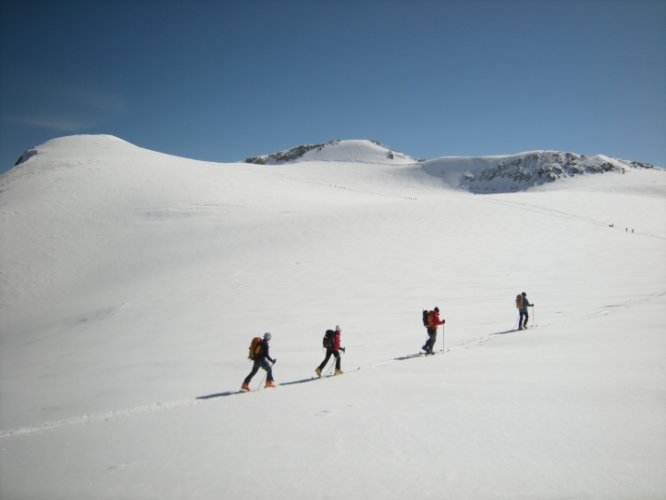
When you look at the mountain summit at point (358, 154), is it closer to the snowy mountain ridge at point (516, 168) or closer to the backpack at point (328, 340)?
the snowy mountain ridge at point (516, 168)

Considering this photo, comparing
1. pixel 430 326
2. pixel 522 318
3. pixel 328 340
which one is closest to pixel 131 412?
pixel 328 340

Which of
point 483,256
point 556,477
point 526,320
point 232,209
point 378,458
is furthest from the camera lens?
point 232,209

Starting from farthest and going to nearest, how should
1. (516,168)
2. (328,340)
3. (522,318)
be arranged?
(516,168) → (522,318) → (328,340)

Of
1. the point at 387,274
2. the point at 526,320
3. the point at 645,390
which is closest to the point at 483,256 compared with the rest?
the point at 387,274

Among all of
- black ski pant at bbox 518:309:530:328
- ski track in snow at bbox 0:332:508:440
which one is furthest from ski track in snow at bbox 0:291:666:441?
black ski pant at bbox 518:309:530:328

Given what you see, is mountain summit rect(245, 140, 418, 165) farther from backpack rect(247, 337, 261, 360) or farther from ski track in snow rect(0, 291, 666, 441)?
backpack rect(247, 337, 261, 360)

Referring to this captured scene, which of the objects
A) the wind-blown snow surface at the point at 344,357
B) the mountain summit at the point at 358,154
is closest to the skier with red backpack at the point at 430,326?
the wind-blown snow surface at the point at 344,357

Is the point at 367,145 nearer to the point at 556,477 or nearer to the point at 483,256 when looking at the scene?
the point at 483,256

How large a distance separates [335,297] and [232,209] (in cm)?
2891

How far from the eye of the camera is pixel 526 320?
40.4 ft

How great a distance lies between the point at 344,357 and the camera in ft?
37.1

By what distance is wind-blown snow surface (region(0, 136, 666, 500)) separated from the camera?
4.53 m

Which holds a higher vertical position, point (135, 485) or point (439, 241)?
point (439, 241)

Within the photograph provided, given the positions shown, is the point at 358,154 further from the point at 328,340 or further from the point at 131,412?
the point at 131,412
